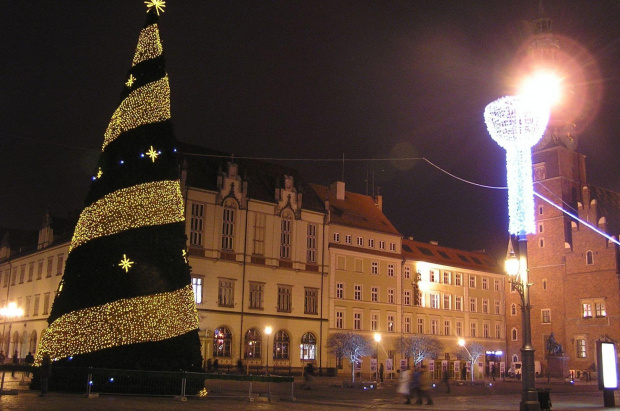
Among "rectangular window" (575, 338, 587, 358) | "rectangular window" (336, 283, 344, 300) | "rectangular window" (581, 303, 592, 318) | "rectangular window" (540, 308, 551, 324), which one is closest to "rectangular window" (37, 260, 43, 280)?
"rectangular window" (336, 283, 344, 300)

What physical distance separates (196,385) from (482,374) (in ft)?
169

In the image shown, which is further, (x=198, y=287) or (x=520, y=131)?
(x=198, y=287)

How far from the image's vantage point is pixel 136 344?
21.9m

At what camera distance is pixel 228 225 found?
5472cm

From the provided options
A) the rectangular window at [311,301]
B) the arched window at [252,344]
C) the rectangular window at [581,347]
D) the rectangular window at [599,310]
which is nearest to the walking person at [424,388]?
the arched window at [252,344]

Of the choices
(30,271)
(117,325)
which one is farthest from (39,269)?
(117,325)

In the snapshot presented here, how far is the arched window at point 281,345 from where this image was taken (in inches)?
2196

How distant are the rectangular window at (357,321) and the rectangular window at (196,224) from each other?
58.6 ft

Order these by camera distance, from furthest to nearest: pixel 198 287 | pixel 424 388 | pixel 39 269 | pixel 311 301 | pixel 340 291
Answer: pixel 39 269 < pixel 340 291 < pixel 311 301 < pixel 198 287 < pixel 424 388

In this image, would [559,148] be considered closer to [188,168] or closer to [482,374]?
[482,374]

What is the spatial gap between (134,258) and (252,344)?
33.1 m

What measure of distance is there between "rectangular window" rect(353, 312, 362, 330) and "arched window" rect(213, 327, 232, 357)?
46.7 feet

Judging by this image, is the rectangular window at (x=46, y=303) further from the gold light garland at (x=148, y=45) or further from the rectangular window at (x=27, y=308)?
the gold light garland at (x=148, y=45)

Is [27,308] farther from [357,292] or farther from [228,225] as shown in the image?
[357,292]
